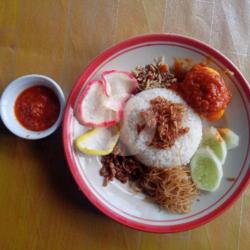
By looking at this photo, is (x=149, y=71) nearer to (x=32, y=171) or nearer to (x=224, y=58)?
(x=224, y=58)

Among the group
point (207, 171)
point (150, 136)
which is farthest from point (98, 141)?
point (207, 171)

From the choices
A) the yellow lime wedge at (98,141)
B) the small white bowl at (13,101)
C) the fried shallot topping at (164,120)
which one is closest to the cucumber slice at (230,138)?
the fried shallot topping at (164,120)

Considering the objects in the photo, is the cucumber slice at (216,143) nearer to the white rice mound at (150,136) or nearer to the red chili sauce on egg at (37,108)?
the white rice mound at (150,136)

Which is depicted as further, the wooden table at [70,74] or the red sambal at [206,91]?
the wooden table at [70,74]

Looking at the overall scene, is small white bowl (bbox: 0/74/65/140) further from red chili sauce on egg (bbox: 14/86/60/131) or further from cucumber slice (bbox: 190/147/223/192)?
cucumber slice (bbox: 190/147/223/192)

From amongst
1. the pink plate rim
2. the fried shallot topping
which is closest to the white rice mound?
the fried shallot topping

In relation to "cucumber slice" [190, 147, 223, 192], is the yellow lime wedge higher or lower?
higher

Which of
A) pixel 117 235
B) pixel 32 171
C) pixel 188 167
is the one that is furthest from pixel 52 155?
pixel 188 167
